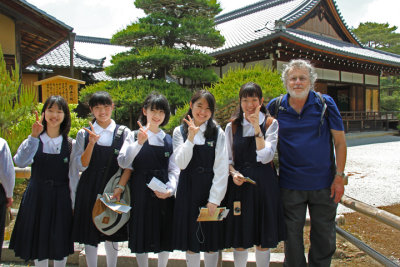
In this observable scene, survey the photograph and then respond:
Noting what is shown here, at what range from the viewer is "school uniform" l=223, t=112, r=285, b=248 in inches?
91.0

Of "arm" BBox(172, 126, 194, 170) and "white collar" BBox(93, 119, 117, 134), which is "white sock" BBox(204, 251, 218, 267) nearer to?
"arm" BBox(172, 126, 194, 170)

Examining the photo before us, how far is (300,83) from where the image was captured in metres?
2.44

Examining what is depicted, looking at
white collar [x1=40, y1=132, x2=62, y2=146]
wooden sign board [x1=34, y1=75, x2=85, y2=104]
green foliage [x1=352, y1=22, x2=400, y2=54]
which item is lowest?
white collar [x1=40, y1=132, x2=62, y2=146]

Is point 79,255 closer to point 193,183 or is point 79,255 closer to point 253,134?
point 193,183

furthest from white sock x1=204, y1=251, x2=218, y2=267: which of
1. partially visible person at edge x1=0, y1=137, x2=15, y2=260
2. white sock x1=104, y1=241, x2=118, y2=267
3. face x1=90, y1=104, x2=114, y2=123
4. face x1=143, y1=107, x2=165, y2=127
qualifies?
partially visible person at edge x1=0, y1=137, x2=15, y2=260

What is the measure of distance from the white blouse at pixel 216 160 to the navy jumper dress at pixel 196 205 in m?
0.05

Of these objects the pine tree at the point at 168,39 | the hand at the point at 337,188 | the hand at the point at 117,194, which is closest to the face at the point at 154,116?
the hand at the point at 117,194

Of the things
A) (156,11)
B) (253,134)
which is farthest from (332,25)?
(253,134)

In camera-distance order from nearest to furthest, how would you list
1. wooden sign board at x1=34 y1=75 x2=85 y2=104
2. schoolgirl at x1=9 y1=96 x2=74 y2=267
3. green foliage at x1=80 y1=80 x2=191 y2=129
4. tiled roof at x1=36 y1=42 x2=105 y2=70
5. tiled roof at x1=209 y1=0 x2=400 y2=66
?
schoolgirl at x1=9 y1=96 x2=74 y2=267 < green foliage at x1=80 y1=80 x2=191 y2=129 < wooden sign board at x1=34 y1=75 x2=85 y2=104 < tiled roof at x1=209 y1=0 x2=400 y2=66 < tiled roof at x1=36 y1=42 x2=105 y2=70

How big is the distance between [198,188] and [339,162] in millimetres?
1172

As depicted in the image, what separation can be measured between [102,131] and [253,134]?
1.32 meters

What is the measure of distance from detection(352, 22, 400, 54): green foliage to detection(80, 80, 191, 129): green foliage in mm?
28166

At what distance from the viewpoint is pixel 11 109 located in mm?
4254

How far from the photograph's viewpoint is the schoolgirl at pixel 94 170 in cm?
244
